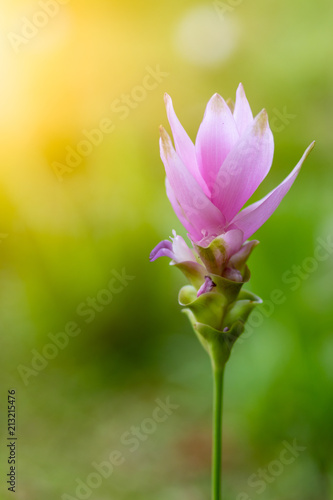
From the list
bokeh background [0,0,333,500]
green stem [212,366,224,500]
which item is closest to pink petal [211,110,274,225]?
green stem [212,366,224,500]

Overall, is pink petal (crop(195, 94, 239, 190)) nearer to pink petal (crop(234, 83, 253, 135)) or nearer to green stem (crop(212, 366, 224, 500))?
pink petal (crop(234, 83, 253, 135))

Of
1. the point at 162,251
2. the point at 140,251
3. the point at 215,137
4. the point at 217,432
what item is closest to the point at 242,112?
the point at 215,137

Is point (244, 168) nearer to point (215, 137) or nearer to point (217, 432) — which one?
point (215, 137)

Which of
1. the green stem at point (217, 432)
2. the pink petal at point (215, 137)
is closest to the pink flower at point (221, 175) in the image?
the pink petal at point (215, 137)

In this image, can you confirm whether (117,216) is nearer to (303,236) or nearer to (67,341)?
(67,341)

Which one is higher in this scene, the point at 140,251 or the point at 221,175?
the point at 221,175

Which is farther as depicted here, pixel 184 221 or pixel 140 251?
pixel 140 251
